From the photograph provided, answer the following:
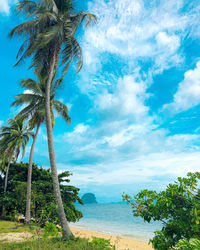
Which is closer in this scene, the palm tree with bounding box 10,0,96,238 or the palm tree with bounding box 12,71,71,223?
the palm tree with bounding box 10,0,96,238

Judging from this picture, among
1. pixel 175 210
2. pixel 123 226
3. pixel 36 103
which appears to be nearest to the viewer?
pixel 175 210

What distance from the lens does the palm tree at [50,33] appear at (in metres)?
9.71

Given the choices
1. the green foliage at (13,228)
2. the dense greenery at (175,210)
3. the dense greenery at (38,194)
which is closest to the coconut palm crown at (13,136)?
the dense greenery at (38,194)

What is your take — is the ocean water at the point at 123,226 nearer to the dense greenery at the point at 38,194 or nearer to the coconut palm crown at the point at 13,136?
the dense greenery at the point at 38,194

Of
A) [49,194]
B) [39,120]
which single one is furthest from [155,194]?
[49,194]

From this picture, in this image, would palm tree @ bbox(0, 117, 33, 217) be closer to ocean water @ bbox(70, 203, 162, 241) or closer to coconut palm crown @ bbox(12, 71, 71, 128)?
coconut palm crown @ bbox(12, 71, 71, 128)

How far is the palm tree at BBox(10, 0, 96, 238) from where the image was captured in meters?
9.71

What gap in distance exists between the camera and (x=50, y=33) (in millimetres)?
9430

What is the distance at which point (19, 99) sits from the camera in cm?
1361

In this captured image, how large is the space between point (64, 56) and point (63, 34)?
53.6 inches

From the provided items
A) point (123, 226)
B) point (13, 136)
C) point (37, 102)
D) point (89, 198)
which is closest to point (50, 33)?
point (37, 102)

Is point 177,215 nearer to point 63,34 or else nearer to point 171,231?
point 171,231

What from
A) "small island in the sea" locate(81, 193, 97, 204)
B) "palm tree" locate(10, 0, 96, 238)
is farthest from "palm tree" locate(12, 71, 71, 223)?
"small island in the sea" locate(81, 193, 97, 204)

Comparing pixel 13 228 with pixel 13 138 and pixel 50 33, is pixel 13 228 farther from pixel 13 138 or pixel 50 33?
pixel 50 33
